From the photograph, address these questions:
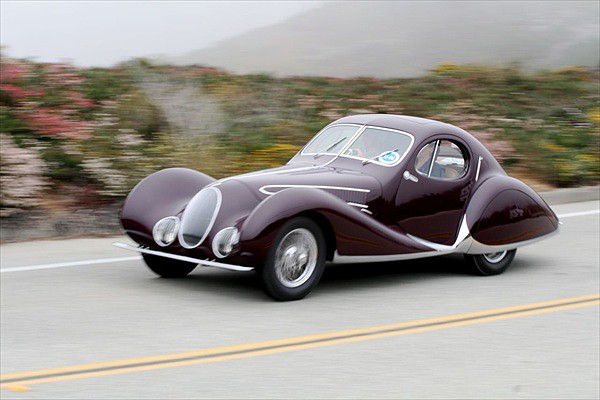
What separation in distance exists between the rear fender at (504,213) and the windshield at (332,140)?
1304 mm

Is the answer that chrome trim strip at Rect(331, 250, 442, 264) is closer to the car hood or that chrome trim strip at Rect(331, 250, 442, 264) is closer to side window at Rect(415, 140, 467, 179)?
the car hood

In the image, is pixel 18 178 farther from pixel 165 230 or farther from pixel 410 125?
pixel 410 125

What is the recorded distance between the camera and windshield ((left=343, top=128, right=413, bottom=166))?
967 cm

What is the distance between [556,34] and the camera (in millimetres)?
36688

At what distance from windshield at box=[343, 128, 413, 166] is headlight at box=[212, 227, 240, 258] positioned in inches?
71.8

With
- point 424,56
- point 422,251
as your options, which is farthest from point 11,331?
point 424,56

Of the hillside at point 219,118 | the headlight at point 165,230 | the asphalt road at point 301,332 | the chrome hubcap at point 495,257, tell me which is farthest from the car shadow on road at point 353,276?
the hillside at point 219,118

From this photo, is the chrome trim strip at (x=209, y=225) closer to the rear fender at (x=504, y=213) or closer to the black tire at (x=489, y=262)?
the rear fender at (x=504, y=213)

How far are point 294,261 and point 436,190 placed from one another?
5.82ft

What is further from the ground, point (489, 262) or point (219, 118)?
point (219, 118)

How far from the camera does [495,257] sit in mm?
10234

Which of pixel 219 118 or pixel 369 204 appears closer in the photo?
pixel 369 204

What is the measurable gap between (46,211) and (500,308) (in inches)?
213

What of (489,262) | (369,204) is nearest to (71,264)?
(369,204)
